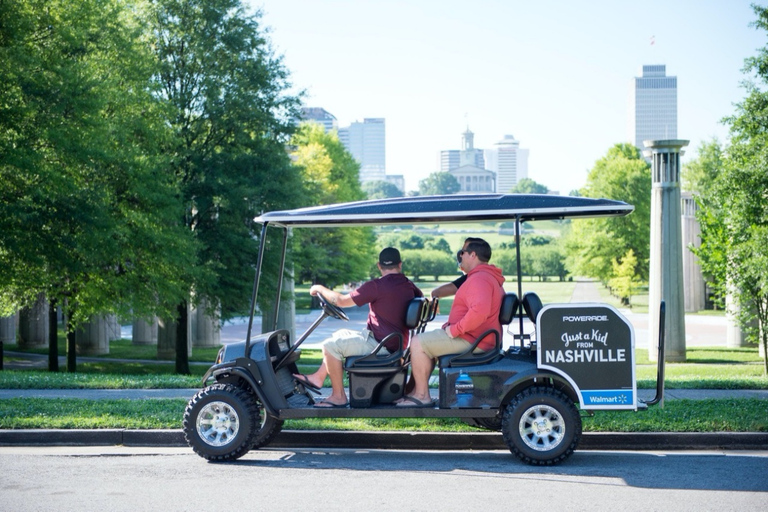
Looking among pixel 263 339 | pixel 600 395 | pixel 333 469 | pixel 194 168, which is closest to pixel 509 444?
pixel 600 395

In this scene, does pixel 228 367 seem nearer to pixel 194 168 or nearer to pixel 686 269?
pixel 194 168

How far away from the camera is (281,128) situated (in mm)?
27797

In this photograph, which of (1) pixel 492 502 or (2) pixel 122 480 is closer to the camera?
(1) pixel 492 502

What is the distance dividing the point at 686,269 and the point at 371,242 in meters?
19.6

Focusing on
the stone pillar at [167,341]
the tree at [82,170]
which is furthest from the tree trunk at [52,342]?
the stone pillar at [167,341]

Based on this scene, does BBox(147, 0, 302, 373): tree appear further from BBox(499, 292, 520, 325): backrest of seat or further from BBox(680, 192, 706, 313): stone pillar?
BBox(680, 192, 706, 313): stone pillar

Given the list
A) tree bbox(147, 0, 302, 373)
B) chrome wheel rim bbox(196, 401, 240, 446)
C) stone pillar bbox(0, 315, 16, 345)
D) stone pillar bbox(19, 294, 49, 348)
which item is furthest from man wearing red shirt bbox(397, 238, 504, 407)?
stone pillar bbox(0, 315, 16, 345)

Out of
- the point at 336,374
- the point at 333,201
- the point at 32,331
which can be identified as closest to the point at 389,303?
the point at 336,374

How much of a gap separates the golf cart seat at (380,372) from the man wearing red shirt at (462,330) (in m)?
0.14

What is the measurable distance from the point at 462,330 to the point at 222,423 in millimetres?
2286

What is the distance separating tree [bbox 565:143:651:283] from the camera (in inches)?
2274

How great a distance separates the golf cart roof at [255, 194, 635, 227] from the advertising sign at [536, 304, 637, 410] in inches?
34.9

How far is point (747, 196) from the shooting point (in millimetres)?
21359

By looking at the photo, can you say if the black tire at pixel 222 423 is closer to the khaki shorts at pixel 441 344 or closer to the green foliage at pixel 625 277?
the khaki shorts at pixel 441 344
